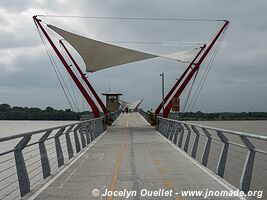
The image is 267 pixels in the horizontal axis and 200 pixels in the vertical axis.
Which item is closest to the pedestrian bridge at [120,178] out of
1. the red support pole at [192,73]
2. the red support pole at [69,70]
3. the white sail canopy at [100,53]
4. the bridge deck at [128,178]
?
the bridge deck at [128,178]

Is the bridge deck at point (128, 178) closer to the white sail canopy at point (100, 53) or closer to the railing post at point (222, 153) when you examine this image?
the railing post at point (222, 153)

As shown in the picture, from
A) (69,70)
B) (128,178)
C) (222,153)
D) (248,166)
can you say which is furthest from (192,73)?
(248,166)

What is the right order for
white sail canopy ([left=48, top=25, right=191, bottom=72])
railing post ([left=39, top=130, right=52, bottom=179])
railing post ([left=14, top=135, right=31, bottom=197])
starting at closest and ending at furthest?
railing post ([left=14, top=135, right=31, bottom=197]) → railing post ([left=39, top=130, right=52, bottom=179]) → white sail canopy ([left=48, top=25, right=191, bottom=72])

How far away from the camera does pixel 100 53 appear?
43.2 metres

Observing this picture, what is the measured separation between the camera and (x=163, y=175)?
36.0 ft

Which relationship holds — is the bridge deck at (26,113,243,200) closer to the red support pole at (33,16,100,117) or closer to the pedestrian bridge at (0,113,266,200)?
the pedestrian bridge at (0,113,266,200)

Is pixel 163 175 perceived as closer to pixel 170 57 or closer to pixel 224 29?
pixel 170 57

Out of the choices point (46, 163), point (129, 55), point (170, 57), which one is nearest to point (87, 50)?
point (129, 55)

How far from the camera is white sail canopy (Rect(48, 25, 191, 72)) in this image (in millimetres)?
40438

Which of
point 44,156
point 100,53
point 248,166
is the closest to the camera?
point 248,166

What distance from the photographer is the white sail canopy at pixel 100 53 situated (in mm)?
40438

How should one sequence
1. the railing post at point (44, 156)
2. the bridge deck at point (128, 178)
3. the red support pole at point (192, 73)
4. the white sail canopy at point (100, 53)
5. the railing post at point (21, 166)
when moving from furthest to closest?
the red support pole at point (192, 73)
the white sail canopy at point (100, 53)
the railing post at point (44, 156)
the bridge deck at point (128, 178)
the railing post at point (21, 166)

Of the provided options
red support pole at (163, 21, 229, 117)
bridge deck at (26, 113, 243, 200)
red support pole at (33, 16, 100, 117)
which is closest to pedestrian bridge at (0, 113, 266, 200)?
bridge deck at (26, 113, 243, 200)

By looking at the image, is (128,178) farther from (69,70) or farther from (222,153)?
(69,70)
